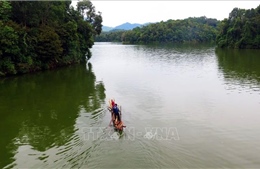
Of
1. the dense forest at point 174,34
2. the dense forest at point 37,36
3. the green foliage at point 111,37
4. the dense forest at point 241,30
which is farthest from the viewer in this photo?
the green foliage at point 111,37

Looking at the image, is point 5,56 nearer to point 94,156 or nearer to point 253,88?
point 94,156

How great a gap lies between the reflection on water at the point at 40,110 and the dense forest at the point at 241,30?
6642 cm

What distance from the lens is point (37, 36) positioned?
35938 mm

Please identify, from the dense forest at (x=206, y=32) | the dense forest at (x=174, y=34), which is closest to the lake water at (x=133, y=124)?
the dense forest at (x=206, y=32)

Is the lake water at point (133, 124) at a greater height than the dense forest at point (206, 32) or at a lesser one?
lesser

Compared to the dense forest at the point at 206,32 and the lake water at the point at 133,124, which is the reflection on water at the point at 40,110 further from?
the dense forest at the point at 206,32

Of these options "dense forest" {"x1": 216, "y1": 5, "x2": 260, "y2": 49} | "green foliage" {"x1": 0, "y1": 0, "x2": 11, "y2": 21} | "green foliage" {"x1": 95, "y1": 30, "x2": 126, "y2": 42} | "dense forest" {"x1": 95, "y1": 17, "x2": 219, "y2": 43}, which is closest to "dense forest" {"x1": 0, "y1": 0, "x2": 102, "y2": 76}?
"green foliage" {"x1": 0, "y1": 0, "x2": 11, "y2": 21}

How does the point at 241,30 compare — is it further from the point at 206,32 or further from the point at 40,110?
the point at 40,110

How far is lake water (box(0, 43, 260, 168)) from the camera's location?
12.0 metres

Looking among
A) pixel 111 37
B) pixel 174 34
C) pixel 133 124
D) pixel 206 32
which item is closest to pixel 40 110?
pixel 133 124

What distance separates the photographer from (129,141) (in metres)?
13.6

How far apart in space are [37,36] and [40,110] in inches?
749

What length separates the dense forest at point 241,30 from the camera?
8288cm

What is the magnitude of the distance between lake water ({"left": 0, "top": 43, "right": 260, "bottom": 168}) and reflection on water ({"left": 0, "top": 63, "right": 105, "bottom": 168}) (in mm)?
50
